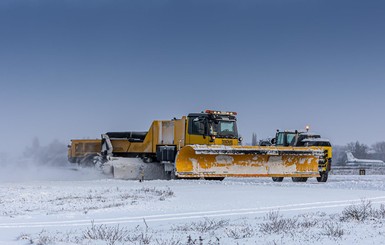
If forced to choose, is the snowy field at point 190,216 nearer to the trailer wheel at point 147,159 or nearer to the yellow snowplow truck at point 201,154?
the yellow snowplow truck at point 201,154

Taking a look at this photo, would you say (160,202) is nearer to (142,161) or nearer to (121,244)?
(121,244)

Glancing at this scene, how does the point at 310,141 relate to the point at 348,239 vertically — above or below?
above

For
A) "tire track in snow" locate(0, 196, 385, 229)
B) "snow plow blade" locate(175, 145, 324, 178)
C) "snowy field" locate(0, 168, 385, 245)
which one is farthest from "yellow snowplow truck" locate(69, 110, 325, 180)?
"tire track in snow" locate(0, 196, 385, 229)

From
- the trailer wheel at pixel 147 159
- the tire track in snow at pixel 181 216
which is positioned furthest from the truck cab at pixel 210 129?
the tire track in snow at pixel 181 216

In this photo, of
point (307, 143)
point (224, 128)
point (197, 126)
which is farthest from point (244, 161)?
point (307, 143)

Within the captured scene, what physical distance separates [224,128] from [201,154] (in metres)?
2.61

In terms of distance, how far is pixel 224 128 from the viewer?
78.1 ft

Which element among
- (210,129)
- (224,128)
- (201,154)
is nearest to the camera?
(201,154)

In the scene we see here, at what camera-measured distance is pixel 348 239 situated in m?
7.45

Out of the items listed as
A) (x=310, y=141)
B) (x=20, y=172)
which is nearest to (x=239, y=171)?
(x=310, y=141)

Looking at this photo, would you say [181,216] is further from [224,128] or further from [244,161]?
[224,128]

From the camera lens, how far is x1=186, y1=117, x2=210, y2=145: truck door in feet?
76.7

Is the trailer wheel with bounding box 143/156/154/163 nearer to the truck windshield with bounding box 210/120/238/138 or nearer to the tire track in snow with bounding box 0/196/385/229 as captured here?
the truck windshield with bounding box 210/120/238/138

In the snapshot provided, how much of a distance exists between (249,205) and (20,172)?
19.1 metres
